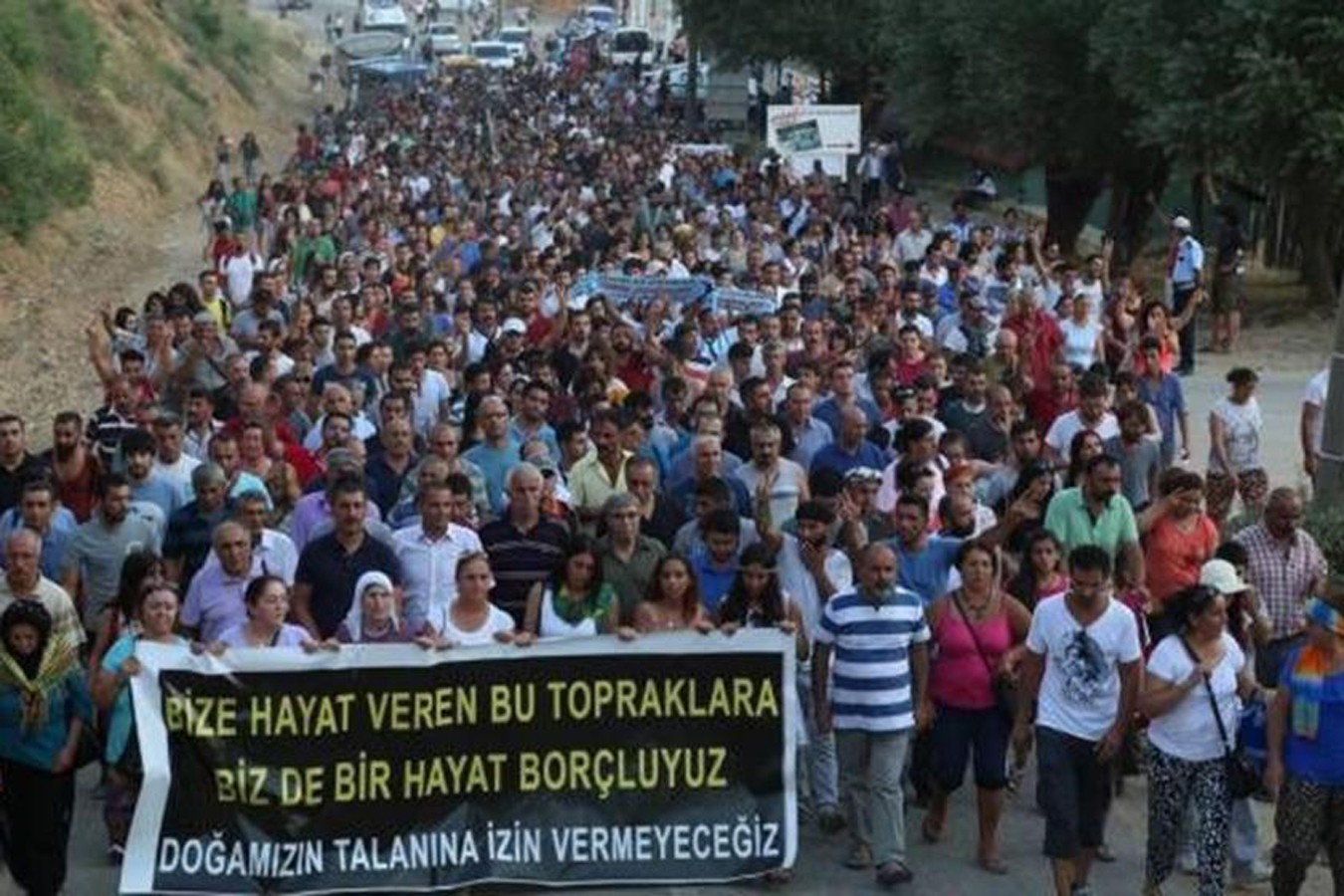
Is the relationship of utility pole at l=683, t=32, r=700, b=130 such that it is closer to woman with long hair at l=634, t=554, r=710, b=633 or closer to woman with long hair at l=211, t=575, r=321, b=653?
woman with long hair at l=634, t=554, r=710, b=633

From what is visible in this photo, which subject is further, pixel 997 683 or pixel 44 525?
pixel 44 525

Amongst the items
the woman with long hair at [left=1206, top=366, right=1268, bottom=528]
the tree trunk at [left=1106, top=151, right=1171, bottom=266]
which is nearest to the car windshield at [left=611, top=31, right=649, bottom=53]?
the tree trunk at [left=1106, top=151, right=1171, bottom=266]

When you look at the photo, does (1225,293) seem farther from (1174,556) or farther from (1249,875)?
(1249,875)

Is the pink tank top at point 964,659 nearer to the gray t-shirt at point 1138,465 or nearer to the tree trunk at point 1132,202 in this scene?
the gray t-shirt at point 1138,465

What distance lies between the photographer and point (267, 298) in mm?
16656

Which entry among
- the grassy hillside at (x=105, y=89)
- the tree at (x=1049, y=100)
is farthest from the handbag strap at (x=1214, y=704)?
the grassy hillside at (x=105, y=89)

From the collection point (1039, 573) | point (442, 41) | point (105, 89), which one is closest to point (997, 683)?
point (1039, 573)

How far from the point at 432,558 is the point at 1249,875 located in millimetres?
3636

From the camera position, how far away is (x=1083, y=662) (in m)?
8.51

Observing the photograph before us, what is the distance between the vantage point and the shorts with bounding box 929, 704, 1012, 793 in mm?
9148

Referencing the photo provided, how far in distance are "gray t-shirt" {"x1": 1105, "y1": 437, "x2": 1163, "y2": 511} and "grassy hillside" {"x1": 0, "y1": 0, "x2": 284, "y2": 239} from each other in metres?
23.0

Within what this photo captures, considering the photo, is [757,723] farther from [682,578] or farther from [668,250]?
[668,250]

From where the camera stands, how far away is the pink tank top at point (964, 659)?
9.07 m

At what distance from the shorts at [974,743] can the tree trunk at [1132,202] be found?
76.2ft
